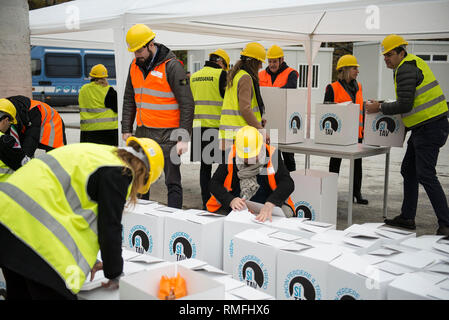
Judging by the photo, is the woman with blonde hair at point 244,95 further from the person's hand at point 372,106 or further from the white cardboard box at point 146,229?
the white cardboard box at point 146,229

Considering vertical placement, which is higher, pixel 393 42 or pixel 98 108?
pixel 393 42

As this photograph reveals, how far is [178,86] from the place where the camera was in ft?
12.1

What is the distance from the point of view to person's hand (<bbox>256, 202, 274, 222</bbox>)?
273cm

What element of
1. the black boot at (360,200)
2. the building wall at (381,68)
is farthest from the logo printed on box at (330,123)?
the building wall at (381,68)

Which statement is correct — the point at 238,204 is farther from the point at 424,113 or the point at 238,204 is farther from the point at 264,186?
the point at 424,113

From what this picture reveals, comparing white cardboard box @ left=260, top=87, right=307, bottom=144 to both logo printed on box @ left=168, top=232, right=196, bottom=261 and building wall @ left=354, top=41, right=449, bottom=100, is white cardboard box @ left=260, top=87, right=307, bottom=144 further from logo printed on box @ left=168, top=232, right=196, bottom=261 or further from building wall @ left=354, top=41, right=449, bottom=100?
building wall @ left=354, top=41, right=449, bottom=100

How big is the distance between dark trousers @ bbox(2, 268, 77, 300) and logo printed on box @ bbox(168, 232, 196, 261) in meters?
0.98

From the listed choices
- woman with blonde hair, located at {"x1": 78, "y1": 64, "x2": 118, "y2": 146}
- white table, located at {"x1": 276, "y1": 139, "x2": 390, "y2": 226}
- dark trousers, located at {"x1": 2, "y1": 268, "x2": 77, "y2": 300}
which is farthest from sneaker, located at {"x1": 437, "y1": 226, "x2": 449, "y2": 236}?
woman with blonde hair, located at {"x1": 78, "y1": 64, "x2": 118, "y2": 146}

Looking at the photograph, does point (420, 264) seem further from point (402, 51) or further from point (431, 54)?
point (431, 54)

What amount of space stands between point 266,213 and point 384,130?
2060mm

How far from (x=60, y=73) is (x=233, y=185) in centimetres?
1593

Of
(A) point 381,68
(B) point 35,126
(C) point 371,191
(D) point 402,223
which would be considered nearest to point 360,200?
(C) point 371,191

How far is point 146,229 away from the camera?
2.89 meters
